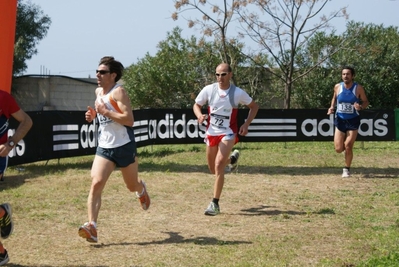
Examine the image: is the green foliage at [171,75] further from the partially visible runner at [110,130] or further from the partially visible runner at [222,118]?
the partially visible runner at [110,130]

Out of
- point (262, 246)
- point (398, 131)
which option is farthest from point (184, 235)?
point (398, 131)

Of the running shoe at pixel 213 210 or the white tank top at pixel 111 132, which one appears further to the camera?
the running shoe at pixel 213 210

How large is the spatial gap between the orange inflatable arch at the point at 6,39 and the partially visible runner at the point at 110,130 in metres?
4.80

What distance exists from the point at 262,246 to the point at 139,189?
1725 millimetres

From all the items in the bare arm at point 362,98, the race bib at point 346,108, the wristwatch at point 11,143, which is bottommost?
the wristwatch at point 11,143

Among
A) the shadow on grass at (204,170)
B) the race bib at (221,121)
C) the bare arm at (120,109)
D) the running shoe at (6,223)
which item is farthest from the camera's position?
the shadow on grass at (204,170)

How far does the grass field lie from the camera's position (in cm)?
702

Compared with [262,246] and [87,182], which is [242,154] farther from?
[262,246]

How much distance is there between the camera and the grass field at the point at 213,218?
7.02 meters

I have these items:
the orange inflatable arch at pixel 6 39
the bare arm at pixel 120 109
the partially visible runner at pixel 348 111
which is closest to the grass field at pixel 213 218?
the partially visible runner at pixel 348 111

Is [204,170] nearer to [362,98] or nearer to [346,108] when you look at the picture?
[346,108]

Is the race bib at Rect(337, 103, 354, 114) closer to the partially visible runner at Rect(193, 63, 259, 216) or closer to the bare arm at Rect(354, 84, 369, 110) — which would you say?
the bare arm at Rect(354, 84, 369, 110)

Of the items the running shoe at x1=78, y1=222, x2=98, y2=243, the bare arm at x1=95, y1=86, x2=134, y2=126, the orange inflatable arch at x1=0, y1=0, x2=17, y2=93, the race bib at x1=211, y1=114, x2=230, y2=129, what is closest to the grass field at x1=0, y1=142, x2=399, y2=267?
the running shoe at x1=78, y1=222, x2=98, y2=243

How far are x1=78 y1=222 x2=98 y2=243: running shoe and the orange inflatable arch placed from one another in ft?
18.0
